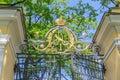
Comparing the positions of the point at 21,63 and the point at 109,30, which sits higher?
the point at 109,30

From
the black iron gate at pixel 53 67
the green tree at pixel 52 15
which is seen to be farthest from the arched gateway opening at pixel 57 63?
the green tree at pixel 52 15

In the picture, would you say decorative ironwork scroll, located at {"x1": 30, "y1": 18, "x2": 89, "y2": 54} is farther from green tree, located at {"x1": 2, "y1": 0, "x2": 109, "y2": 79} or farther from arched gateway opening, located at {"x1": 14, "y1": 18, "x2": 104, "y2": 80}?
green tree, located at {"x1": 2, "y1": 0, "x2": 109, "y2": 79}

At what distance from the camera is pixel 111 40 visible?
638cm

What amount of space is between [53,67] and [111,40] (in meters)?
1.44

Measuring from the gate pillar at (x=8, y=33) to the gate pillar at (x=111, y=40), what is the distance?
1858 millimetres

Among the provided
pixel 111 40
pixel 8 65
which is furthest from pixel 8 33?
pixel 111 40

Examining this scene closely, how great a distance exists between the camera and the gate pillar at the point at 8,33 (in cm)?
584

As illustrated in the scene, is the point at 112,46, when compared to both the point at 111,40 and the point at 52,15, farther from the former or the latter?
the point at 52,15

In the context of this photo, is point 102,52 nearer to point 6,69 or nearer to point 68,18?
point 6,69

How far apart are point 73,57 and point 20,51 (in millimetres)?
1585

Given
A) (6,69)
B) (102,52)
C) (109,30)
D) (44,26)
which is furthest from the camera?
(44,26)

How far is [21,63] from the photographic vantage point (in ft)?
22.2

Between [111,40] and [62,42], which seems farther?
[62,42]

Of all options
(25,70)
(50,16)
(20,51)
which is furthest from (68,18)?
(25,70)
